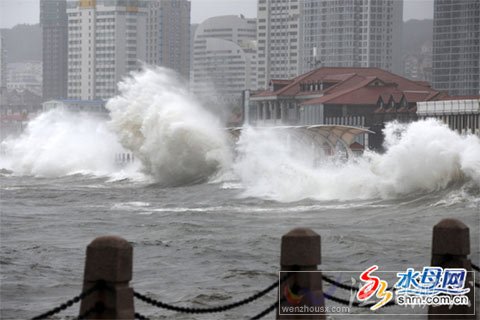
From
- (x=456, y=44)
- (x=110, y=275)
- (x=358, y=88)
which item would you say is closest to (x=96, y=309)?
(x=110, y=275)

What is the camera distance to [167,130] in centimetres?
6850

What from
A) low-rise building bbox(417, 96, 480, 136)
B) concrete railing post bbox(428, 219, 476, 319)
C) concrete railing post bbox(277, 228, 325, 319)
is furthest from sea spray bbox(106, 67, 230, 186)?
concrete railing post bbox(277, 228, 325, 319)

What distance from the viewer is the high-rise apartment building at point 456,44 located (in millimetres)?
175750

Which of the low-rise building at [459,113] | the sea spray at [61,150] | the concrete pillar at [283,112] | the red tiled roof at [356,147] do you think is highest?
the low-rise building at [459,113]

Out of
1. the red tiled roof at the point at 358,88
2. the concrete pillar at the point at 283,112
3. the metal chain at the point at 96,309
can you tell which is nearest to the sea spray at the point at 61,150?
the concrete pillar at the point at 283,112

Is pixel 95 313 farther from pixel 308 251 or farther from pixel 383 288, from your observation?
pixel 383 288

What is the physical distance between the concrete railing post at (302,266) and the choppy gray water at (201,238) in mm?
6016

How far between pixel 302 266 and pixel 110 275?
1818 mm

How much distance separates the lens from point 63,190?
59188 millimetres

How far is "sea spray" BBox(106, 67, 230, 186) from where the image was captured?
6600 centimetres

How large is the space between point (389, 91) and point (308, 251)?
91579mm

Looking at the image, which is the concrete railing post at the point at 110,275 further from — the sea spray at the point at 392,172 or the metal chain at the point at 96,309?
the sea spray at the point at 392,172

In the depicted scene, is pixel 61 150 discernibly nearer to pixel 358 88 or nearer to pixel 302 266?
pixel 358 88

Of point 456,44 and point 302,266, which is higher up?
point 456,44
